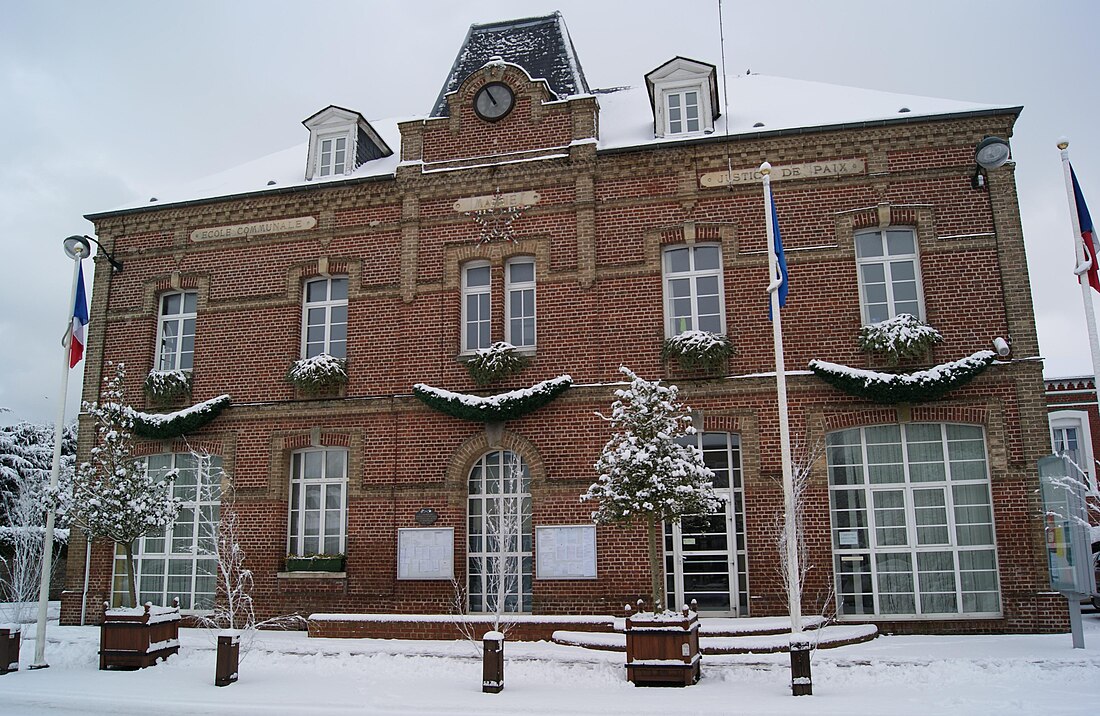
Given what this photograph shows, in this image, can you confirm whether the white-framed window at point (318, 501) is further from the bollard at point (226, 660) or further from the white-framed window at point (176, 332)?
the bollard at point (226, 660)

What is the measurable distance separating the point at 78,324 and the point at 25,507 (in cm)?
795

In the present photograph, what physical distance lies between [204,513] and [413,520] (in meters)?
4.26

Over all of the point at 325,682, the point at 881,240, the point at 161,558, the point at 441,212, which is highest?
the point at 441,212

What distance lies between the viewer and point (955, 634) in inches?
501

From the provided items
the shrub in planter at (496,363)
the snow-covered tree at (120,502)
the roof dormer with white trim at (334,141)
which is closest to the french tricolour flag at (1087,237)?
the shrub in planter at (496,363)

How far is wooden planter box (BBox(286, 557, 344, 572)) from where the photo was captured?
14.9 meters

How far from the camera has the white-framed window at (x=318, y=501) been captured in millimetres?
15414

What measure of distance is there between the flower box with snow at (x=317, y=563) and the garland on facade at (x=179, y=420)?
122 inches

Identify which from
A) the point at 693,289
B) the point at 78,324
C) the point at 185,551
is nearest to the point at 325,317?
the point at 78,324

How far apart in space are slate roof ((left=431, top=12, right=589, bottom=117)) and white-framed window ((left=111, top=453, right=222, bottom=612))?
8.16 metres

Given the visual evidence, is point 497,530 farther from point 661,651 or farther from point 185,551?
point 185,551

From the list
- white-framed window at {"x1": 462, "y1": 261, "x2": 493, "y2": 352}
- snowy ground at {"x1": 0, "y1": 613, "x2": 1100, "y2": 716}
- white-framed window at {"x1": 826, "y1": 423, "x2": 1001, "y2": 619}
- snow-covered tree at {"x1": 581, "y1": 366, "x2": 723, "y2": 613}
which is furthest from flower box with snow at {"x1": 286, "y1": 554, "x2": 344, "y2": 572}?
white-framed window at {"x1": 826, "y1": 423, "x2": 1001, "y2": 619}

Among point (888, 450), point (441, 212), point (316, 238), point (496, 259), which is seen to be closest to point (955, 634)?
point (888, 450)

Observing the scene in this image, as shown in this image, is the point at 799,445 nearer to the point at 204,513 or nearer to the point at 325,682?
the point at 325,682
